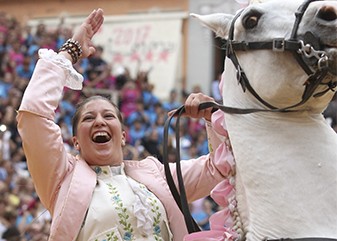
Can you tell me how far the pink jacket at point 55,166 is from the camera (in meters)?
2.69

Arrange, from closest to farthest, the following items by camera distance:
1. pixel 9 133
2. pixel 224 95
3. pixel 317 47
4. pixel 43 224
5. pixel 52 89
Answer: pixel 317 47
pixel 224 95
pixel 52 89
pixel 43 224
pixel 9 133

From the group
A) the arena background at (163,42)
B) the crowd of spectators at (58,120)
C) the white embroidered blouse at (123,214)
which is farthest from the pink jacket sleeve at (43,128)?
the arena background at (163,42)

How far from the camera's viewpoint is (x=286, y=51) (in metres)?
2.22

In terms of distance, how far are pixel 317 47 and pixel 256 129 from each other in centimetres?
33

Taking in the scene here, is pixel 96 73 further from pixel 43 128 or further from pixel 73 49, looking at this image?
pixel 43 128

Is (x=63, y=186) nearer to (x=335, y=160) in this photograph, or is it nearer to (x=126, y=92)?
(x=335, y=160)

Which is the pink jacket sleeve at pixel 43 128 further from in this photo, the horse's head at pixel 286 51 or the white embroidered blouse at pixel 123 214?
the horse's head at pixel 286 51

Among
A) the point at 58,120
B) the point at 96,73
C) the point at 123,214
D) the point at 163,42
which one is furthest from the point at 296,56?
the point at 163,42

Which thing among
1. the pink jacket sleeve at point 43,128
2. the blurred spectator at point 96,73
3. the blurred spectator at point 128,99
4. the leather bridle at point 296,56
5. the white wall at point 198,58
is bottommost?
the white wall at point 198,58

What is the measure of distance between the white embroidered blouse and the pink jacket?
3 cm

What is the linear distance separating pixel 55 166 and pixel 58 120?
6.17 m

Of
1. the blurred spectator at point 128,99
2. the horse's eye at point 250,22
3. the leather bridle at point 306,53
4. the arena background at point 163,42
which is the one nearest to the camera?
the leather bridle at point 306,53

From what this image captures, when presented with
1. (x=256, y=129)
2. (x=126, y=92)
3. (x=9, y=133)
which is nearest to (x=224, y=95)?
(x=256, y=129)

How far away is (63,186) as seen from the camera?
280cm
